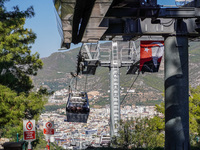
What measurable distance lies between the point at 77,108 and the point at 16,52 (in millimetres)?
4391

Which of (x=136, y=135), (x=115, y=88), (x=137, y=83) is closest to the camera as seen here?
(x=136, y=135)

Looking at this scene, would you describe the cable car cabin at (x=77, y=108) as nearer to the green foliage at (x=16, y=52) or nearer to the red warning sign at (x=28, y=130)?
the green foliage at (x=16, y=52)

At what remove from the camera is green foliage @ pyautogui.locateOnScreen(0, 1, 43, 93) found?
46.4ft

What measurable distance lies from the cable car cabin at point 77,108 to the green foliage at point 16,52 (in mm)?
3050

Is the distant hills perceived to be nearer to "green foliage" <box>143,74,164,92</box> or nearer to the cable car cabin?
"green foliage" <box>143,74,164,92</box>

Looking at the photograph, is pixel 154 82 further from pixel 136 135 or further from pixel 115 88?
pixel 136 135

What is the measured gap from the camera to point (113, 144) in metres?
15.1

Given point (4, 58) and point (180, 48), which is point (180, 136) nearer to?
point (180, 48)

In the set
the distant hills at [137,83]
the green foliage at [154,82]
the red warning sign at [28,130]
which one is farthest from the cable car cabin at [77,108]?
the green foliage at [154,82]

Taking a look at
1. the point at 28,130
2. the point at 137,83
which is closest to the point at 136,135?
the point at 28,130

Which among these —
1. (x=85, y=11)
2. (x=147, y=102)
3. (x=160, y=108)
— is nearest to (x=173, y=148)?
(x=85, y=11)

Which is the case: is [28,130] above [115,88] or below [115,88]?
below

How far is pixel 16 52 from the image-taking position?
1830cm

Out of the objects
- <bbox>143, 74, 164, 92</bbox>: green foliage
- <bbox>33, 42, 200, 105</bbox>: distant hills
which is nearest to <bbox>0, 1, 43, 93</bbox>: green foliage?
<bbox>33, 42, 200, 105</bbox>: distant hills
